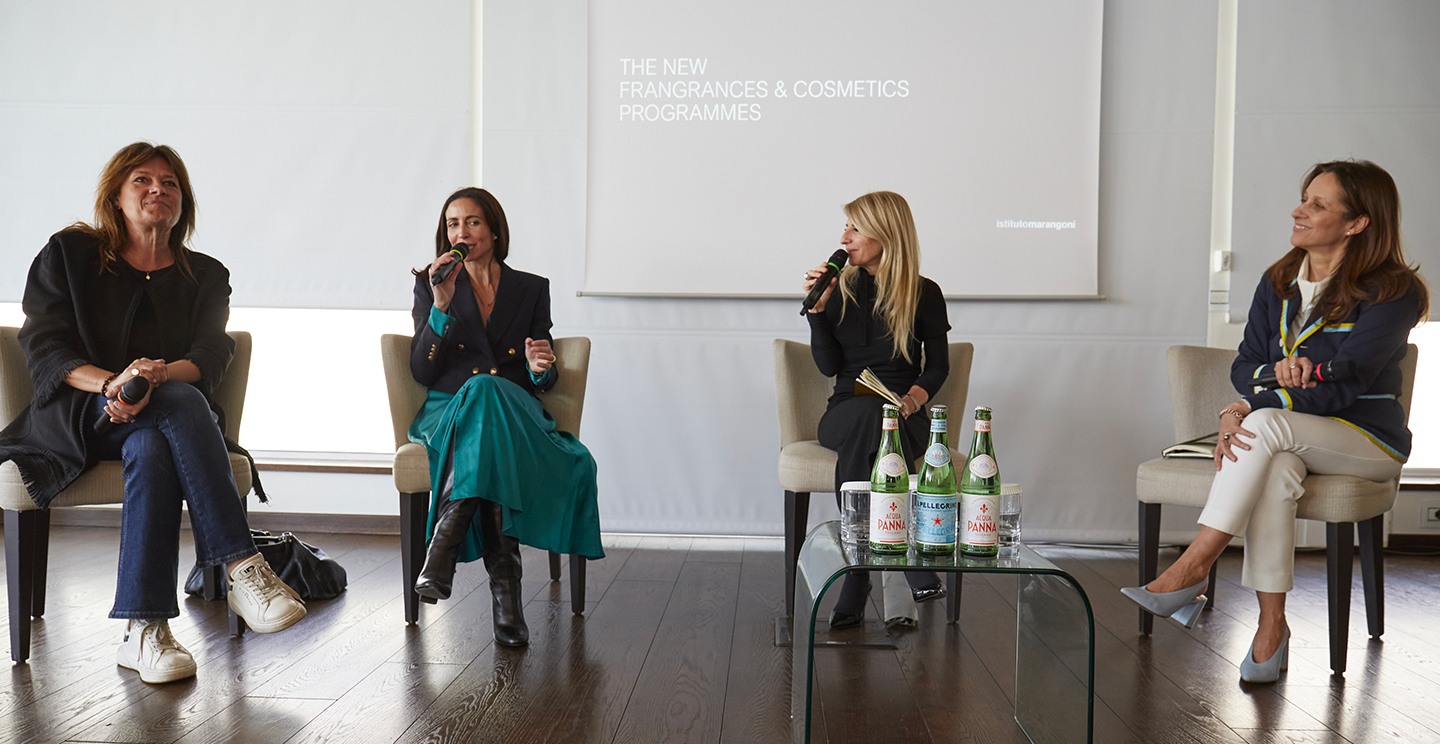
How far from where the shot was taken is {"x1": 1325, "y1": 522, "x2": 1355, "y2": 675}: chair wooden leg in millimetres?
2061

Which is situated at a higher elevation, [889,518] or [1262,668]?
[889,518]

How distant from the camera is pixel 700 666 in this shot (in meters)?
2.06

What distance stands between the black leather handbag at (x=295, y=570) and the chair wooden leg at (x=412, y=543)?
40 centimetres

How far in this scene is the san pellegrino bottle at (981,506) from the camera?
1.50 metres

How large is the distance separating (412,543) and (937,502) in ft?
4.73

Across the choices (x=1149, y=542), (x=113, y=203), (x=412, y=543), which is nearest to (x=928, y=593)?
(x=1149, y=542)

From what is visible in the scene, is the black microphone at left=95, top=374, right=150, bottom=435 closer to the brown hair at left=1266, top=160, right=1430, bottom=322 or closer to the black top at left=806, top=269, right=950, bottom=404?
the black top at left=806, top=269, right=950, bottom=404

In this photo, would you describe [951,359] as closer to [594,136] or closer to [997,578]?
[997,578]

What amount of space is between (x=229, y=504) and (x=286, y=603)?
251mm

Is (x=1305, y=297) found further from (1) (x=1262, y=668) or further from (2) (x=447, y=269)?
(2) (x=447, y=269)

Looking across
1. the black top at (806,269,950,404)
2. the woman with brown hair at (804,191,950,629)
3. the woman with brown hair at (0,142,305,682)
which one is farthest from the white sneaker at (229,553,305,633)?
the black top at (806,269,950,404)

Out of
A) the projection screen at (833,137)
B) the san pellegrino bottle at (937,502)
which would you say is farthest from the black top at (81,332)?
the san pellegrino bottle at (937,502)

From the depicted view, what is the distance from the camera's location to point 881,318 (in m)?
2.59

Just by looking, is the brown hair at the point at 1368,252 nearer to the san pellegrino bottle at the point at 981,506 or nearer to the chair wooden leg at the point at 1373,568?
the chair wooden leg at the point at 1373,568
